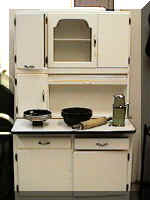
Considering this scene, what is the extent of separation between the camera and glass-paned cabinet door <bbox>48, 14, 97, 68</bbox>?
105 inches

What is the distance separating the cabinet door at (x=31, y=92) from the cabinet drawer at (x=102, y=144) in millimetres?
530

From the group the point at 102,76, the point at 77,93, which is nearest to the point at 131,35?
the point at 102,76

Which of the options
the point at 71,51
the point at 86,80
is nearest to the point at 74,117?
the point at 86,80

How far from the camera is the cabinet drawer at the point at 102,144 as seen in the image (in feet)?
8.15

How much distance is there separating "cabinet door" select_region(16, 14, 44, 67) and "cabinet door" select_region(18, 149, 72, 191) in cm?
82

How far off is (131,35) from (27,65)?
43.0 inches

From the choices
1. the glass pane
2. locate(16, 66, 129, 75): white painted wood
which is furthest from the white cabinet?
the glass pane

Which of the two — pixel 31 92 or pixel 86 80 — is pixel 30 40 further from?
pixel 86 80

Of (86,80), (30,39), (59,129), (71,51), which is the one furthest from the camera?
(71,51)

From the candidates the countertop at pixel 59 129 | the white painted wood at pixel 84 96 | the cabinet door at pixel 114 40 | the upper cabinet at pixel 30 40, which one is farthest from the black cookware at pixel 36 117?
A: the cabinet door at pixel 114 40

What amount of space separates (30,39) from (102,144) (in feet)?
3.74

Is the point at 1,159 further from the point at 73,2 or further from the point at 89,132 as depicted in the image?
the point at 73,2

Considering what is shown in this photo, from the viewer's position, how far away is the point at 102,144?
249cm

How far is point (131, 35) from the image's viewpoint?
9.68ft
